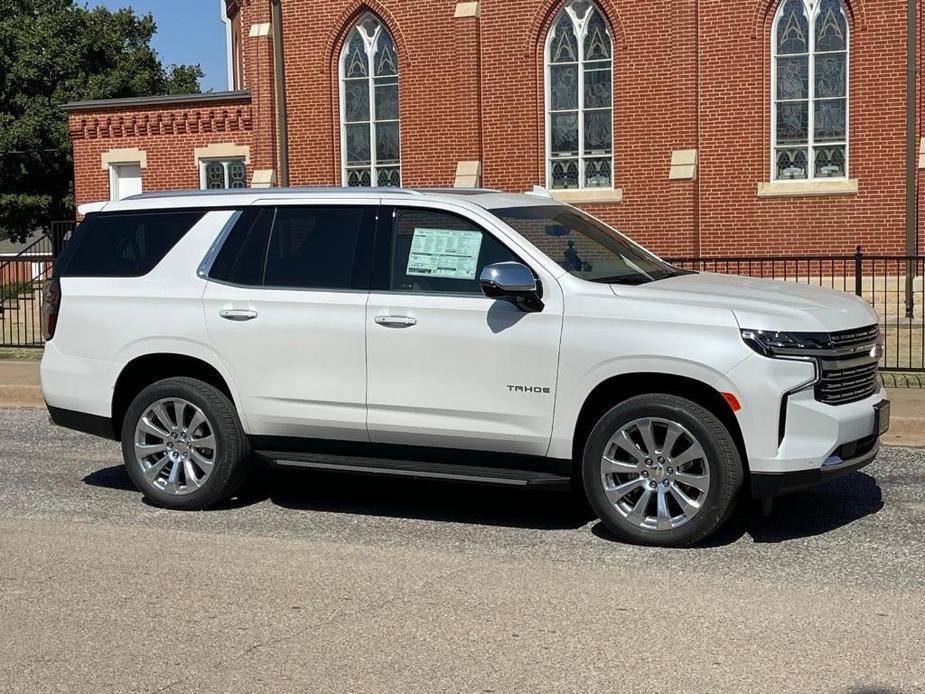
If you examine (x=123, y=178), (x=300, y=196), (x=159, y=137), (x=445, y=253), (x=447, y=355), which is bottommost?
(x=447, y=355)

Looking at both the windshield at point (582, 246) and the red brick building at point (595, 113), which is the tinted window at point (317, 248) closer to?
the windshield at point (582, 246)

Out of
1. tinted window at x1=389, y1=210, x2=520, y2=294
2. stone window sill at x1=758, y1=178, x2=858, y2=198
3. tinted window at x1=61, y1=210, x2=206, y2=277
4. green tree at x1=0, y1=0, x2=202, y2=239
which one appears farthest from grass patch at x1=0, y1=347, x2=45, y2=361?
green tree at x1=0, y1=0, x2=202, y2=239

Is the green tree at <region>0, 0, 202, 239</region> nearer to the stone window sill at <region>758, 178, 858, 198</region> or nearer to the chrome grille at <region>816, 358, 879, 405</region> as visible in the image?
the stone window sill at <region>758, 178, 858, 198</region>

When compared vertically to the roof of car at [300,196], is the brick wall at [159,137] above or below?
above

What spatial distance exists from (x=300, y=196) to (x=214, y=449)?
5.41ft

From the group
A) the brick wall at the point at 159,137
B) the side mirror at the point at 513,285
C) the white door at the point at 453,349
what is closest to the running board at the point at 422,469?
the white door at the point at 453,349

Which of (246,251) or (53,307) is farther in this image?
(53,307)

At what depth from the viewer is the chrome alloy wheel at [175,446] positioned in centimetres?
827

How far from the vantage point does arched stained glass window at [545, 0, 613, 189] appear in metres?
23.0

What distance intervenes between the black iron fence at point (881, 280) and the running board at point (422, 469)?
640cm

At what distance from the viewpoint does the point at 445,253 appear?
7.73 metres

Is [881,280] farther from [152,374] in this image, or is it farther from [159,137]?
[159,137]

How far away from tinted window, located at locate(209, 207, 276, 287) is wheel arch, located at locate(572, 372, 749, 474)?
2.23 meters

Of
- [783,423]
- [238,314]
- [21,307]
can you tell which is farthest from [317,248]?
[21,307]
